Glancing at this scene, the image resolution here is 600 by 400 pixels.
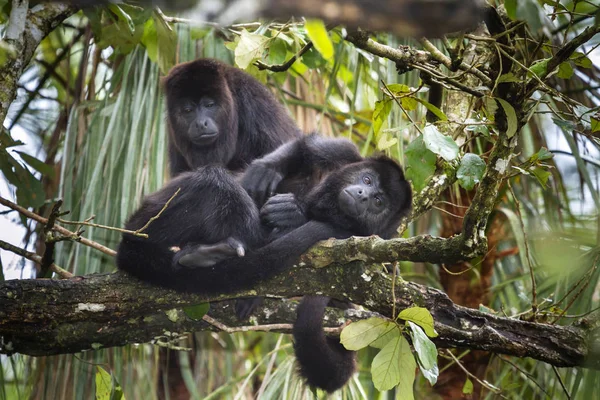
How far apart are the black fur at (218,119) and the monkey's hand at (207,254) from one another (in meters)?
1.16

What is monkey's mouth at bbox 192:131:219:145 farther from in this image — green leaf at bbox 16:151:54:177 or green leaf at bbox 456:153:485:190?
green leaf at bbox 456:153:485:190

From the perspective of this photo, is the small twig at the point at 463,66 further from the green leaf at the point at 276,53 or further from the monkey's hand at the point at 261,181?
the monkey's hand at the point at 261,181

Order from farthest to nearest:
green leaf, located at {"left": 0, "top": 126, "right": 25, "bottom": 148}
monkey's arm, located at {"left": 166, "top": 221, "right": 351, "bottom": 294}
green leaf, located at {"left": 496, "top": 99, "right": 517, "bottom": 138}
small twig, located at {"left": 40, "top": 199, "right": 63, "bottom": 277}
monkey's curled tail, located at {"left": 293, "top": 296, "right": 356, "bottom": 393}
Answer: green leaf, located at {"left": 0, "top": 126, "right": 25, "bottom": 148} < monkey's curled tail, located at {"left": 293, "top": 296, "right": 356, "bottom": 393} < monkey's arm, located at {"left": 166, "top": 221, "right": 351, "bottom": 294} < small twig, located at {"left": 40, "top": 199, "right": 63, "bottom": 277} < green leaf, located at {"left": 496, "top": 99, "right": 517, "bottom": 138}

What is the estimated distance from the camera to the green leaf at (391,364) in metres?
1.95

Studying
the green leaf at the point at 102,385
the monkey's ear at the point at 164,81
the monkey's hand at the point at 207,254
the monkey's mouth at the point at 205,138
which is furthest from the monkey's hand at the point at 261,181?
the green leaf at the point at 102,385

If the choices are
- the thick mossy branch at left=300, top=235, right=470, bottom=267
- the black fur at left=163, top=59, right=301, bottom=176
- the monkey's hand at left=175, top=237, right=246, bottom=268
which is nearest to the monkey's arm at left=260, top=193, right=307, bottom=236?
the monkey's hand at left=175, top=237, right=246, bottom=268

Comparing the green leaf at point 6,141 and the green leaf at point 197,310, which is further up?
the green leaf at point 6,141

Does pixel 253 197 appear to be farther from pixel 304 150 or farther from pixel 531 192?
pixel 531 192

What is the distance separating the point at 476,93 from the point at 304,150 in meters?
1.53

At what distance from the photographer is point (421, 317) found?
1.93 metres

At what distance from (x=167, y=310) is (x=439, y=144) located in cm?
135

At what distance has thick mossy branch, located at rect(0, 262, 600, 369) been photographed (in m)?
2.35

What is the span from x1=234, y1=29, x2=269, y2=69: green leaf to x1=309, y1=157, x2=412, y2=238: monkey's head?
2.70ft

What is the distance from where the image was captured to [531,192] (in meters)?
4.27
